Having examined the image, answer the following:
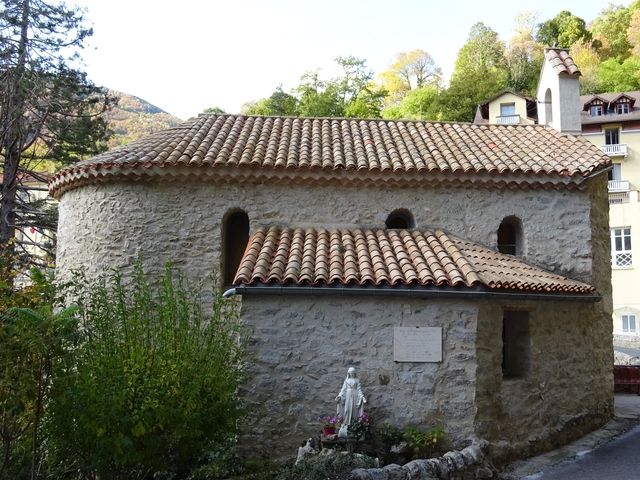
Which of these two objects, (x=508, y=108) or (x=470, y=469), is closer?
(x=470, y=469)

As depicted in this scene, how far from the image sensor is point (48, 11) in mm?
18734

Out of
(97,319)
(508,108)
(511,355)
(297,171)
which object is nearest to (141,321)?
(97,319)

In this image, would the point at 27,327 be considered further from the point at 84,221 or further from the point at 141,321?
the point at 84,221

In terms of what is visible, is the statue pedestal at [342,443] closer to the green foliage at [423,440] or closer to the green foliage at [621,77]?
the green foliage at [423,440]

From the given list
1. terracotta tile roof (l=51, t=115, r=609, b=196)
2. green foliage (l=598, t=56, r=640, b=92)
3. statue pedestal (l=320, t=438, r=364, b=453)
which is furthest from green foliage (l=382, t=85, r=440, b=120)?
statue pedestal (l=320, t=438, r=364, b=453)

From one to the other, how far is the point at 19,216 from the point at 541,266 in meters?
15.7

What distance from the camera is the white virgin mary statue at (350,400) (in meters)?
8.43

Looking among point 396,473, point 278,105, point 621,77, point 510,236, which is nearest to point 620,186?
point 621,77

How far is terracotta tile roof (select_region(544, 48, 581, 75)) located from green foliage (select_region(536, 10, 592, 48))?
5017cm

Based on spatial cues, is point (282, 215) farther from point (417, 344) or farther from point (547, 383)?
point (547, 383)

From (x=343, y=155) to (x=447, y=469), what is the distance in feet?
21.0

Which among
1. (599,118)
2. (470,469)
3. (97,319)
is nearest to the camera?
(97,319)

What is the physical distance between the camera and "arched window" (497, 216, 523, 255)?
11.8 meters

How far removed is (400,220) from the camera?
39.1 ft
